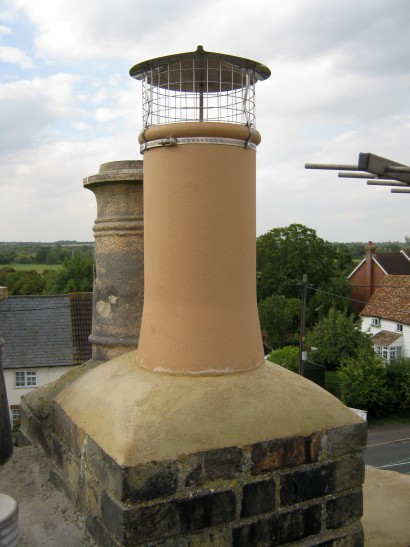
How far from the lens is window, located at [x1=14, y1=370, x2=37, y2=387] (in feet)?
58.3

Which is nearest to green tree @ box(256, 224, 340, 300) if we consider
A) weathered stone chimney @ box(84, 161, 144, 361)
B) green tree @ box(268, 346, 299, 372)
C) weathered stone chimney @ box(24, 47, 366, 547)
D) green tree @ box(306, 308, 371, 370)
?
green tree @ box(306, 308, 371, 370)

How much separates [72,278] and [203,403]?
35061 mm

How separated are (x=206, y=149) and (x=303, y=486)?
1893 mm

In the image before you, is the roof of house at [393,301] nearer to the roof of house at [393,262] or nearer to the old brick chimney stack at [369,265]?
the roof of house at [393,262]

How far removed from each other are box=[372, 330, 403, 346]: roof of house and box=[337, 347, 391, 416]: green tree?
4.07 meters

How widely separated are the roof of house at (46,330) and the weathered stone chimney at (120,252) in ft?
45.5

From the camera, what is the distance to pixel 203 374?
118 inches

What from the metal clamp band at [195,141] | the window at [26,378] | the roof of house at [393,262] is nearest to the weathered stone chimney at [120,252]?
the metal clamp band at [195,141]

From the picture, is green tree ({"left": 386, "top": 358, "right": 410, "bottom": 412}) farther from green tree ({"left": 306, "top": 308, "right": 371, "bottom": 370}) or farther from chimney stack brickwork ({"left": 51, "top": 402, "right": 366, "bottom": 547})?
chimney stack brickwork ({"left": 51, "top": 402, "right": 366, "bottom": 547})

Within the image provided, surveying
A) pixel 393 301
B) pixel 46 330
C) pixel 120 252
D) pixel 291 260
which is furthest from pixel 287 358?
pixel 120 252

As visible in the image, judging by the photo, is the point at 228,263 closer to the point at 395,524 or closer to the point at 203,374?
the point at 203,374

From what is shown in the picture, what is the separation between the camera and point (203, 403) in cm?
276

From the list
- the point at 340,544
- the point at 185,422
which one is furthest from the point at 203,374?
the point at 340,544

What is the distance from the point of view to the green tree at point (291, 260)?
33.1 metres
